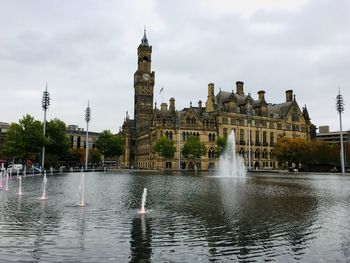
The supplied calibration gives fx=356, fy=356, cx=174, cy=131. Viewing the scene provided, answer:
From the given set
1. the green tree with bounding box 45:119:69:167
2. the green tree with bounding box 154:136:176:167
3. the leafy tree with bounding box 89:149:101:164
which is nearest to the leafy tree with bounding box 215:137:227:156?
the green tree with bounding box 154:136:176:167

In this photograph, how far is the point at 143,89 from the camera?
126125 millimetres

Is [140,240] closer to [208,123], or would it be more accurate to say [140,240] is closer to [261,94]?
[208,123]

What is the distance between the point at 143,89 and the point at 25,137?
61.2 m

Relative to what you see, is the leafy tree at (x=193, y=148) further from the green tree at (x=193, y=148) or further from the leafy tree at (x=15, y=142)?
the leafy tree at (x=15, y=142)

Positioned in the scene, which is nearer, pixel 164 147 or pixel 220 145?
pixel 164 147

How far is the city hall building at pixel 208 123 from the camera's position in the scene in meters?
107

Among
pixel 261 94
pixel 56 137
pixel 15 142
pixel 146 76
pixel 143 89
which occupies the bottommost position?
pixel 15 142

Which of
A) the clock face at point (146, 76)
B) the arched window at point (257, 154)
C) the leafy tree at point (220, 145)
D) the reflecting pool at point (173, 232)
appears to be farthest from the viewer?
the clock face at point (146, 76)

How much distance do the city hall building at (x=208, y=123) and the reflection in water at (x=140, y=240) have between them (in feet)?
292

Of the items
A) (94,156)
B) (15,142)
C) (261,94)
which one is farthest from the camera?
(94,156)

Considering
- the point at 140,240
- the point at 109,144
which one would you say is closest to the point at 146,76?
the point at 109,144

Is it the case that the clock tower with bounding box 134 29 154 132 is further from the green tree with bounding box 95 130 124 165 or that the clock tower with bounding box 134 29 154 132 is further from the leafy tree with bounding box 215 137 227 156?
the leafy tree with bounding box 215 137 227 156

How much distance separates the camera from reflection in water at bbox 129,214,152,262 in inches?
375

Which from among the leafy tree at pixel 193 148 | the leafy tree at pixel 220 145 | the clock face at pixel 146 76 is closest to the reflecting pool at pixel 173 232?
the leafy tree at pixel 193 148
